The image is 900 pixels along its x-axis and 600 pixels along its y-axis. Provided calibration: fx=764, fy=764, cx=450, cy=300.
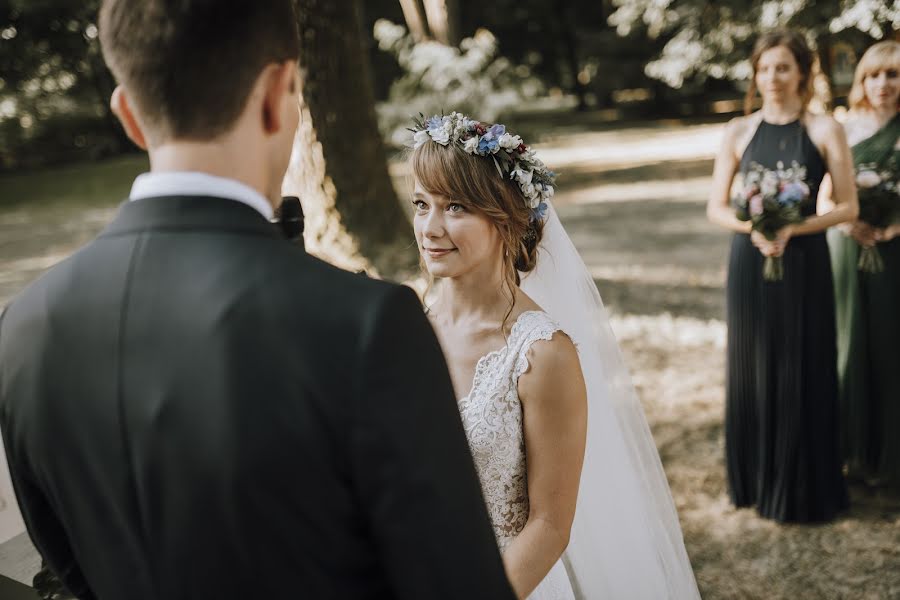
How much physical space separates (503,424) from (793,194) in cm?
246

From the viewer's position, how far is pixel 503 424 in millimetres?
2096

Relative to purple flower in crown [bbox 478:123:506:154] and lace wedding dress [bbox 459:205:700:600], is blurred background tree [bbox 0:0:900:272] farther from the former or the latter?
lace wedding dress [bbox 459:205:700:600]

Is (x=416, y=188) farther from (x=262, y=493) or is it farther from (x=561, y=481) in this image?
(x=262, y=493)

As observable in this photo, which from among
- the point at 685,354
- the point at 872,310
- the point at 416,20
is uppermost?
the point at 416,20

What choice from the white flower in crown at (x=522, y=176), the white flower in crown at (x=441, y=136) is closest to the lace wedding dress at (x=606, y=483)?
the white flower in crown at (x=522, y=176)

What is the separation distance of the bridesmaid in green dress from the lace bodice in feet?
9.86

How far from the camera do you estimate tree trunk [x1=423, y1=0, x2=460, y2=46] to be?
576 inches

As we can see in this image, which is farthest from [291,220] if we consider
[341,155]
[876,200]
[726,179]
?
[341,155]

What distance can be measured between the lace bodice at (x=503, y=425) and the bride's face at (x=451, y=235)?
9.9 inches

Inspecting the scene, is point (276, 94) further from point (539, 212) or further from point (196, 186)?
point (539, 212)

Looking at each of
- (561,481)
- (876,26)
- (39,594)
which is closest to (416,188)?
(561,481)

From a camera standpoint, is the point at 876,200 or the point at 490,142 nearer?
the point at 490,142

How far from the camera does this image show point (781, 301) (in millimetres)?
3986

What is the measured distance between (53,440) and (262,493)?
35 cm
